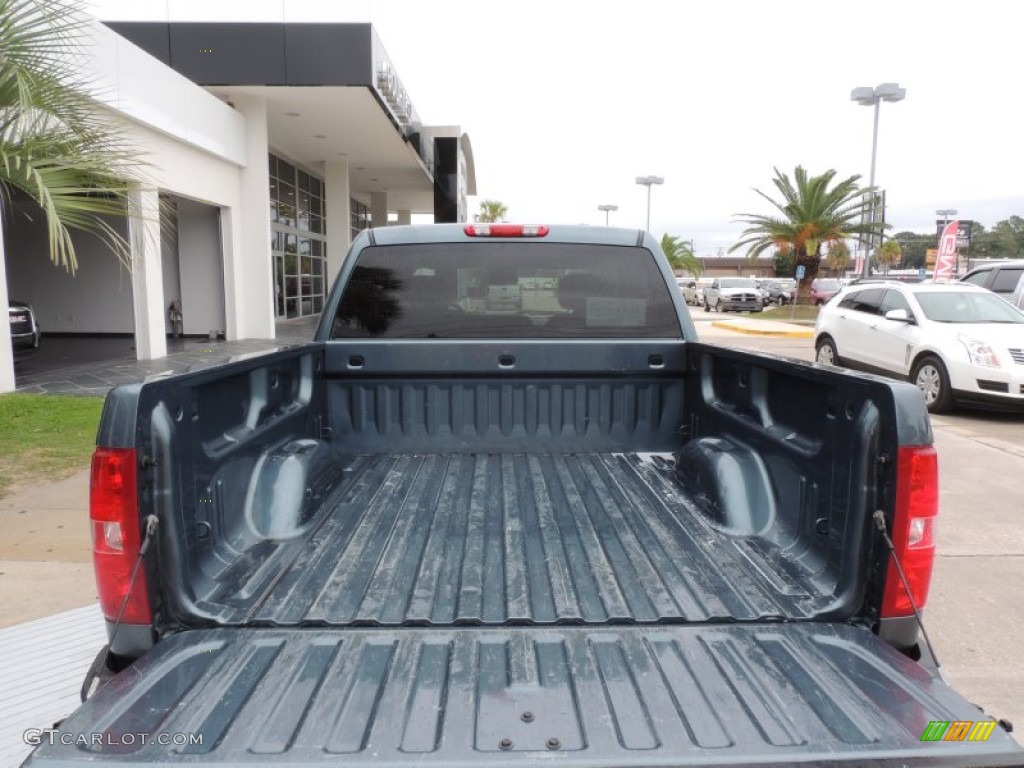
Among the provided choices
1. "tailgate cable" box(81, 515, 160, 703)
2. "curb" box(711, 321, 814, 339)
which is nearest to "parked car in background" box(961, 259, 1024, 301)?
"curb" box(711, 321, 814, 339)

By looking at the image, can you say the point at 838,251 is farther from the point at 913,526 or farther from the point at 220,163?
the point at 913,526

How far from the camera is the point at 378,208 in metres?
37.8

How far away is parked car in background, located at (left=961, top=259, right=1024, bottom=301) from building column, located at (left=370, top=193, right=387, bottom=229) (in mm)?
25340

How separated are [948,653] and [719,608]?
2.17m

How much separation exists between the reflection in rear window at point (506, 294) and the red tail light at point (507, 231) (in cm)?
4

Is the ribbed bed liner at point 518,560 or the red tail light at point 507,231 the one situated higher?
the red tail light at point 507,231

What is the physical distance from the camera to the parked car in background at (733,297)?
37.0m

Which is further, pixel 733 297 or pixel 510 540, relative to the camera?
pixel 733 297

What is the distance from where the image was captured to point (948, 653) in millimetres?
3664

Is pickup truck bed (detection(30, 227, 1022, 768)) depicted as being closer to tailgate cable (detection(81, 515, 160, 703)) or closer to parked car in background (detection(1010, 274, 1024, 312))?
tailgate cable (detection(81, 515, 160, 703))

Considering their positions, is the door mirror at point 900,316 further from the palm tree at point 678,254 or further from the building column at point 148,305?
the palm tree at point 678,254

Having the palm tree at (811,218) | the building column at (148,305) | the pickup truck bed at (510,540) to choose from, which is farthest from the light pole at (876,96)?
the pickup truck bed at (510,540)

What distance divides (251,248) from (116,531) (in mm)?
16863

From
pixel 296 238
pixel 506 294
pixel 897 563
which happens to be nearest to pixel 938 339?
pixel 506 294
